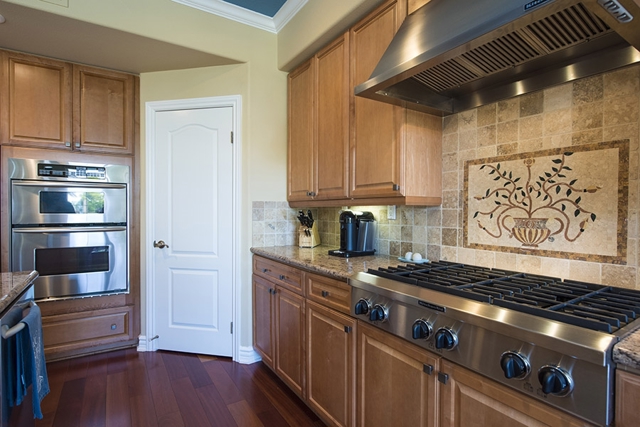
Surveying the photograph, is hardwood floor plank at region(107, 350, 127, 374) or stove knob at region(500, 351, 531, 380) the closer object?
stove knob at region(500, 351, 531, 380)

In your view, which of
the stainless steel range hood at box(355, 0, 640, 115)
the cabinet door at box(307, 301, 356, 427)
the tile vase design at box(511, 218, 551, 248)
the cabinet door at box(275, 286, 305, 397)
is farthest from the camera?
the cabinet door at box(275, 286, 305, 397)

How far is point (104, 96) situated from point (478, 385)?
3.34 meters

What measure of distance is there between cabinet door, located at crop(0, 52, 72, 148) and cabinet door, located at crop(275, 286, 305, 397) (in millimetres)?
2228

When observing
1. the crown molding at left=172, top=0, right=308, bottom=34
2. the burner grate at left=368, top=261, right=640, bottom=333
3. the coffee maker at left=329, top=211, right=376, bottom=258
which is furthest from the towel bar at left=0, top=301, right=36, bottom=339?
the crown molding at left=172, top=0, right=308, bottom=34

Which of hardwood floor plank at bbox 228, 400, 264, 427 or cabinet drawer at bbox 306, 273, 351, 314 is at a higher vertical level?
cabinet drawer at bbox 306, 273, 351, 314

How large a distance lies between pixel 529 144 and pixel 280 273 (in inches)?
64.2

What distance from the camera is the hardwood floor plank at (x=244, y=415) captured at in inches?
77.4

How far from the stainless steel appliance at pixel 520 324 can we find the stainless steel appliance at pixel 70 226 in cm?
237

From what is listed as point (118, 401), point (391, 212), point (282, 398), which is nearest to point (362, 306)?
point (391, 212)

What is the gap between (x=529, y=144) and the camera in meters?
1.56

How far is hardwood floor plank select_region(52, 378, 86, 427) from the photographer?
1977 mm

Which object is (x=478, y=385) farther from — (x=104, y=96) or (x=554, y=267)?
(x=104, y=96)

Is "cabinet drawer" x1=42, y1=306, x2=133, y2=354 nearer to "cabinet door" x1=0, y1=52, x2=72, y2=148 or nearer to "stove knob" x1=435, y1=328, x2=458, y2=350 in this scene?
"cabinet door" x1=0, y1=52, x2=72, y2=148

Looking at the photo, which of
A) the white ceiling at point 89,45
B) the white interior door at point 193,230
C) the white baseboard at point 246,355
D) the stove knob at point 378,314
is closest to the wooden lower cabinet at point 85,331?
the white interior door at point 193,230
